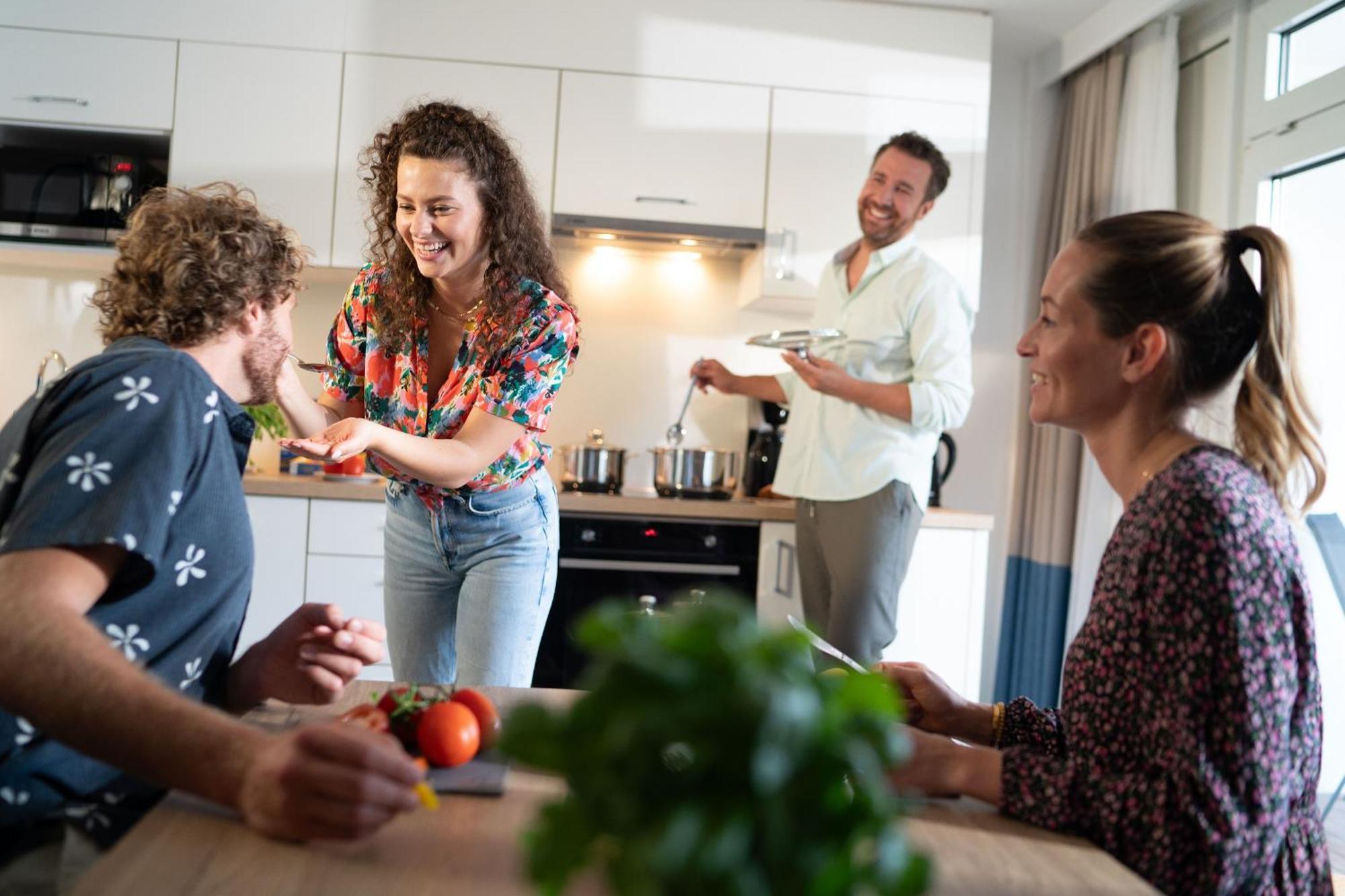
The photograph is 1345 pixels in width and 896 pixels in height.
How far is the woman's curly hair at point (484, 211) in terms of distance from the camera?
1.99 metres

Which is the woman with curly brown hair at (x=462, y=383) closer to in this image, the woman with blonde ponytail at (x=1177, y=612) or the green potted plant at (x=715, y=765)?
the woman with blonde ponytail at (x=1177, y=612)

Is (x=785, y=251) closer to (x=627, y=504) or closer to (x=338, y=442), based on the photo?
(x=627, y=504)

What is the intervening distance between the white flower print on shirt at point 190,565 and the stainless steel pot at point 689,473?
2430mm

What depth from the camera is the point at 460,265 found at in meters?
2.01

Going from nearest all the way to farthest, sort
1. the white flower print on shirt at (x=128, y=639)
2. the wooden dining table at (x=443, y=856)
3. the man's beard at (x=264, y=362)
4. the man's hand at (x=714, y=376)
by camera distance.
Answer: the wooden dining table at (x=443, y=856) < the white flower print on shirt at (x=128, y=639) < the man's beard at (x=264, y=362) < the man's hand at (x=714, y=376)

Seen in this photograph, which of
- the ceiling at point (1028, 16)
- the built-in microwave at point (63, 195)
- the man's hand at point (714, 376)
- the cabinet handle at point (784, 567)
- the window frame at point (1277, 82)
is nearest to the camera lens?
the window frame at point (1277, 82)

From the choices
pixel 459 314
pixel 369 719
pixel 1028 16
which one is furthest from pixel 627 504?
pixel 369 719

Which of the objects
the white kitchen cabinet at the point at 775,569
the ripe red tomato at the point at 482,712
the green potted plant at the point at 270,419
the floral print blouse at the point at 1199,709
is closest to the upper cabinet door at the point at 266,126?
the green potted plant at the point at 270,419

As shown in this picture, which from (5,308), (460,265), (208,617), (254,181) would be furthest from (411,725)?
(5,308)

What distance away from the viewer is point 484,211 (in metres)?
2.02

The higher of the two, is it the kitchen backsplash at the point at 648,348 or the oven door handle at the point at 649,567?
the kitchen backsplash at the point at 648,348

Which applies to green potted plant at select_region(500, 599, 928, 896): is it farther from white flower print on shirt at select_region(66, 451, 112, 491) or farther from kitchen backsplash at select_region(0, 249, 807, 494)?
kitchen backsplash at select_region(0, 249, 807, 494)

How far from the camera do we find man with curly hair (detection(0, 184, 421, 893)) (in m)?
0.88

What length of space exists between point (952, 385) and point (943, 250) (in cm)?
87
